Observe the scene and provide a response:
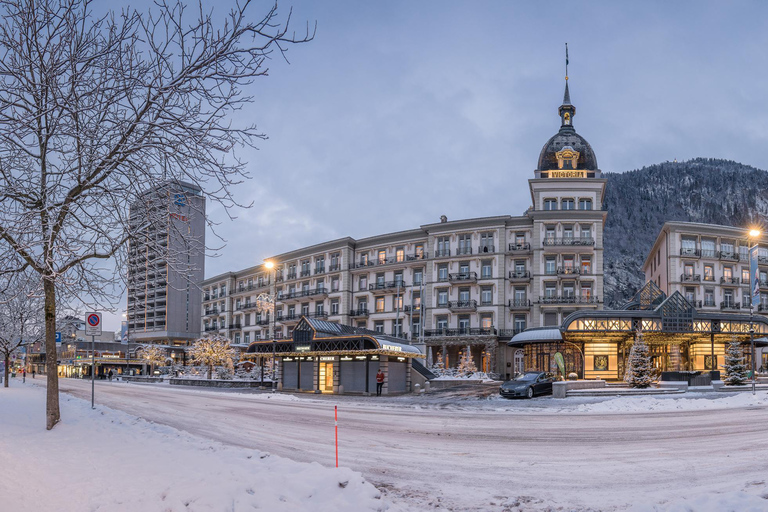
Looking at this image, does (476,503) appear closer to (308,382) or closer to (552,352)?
(308,382)

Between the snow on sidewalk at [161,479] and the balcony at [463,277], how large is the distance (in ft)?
184

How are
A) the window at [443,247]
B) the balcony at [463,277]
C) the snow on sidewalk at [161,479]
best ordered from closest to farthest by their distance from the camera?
the snow on sidewalk at [161,479]
the balcony at [463,277]
the window at [443,247]

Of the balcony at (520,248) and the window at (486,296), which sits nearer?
the balcony at (520,248)

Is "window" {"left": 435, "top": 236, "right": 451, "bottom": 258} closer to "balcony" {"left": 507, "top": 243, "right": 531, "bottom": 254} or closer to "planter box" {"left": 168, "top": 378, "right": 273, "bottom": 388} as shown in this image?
"balcony" {"left": 507, "top": 243, "right": 531, "bottom": 254}

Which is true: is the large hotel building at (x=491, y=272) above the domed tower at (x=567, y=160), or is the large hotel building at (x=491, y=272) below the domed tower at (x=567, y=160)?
below

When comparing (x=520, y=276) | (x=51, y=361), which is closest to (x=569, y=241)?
(x=520, y=276)

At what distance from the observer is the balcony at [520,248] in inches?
2530

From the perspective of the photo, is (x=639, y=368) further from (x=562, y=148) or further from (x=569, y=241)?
(x=562, y=148)

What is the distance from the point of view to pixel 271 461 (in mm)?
9867

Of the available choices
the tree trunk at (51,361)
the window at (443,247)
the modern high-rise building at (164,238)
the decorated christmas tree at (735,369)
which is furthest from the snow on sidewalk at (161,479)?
the window at (443,247)

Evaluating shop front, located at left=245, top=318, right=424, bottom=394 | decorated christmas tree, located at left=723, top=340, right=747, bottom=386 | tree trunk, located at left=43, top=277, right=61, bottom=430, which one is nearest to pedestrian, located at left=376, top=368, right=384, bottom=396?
shop front, located at left=245, top=318, right=424, bottom=394

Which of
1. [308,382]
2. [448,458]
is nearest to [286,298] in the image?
[308,382]

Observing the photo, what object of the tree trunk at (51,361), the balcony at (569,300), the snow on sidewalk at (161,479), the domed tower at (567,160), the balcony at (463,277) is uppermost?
the domed tower at (567,160)

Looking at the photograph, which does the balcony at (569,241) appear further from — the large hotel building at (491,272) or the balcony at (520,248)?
the balcony at (520,248)
